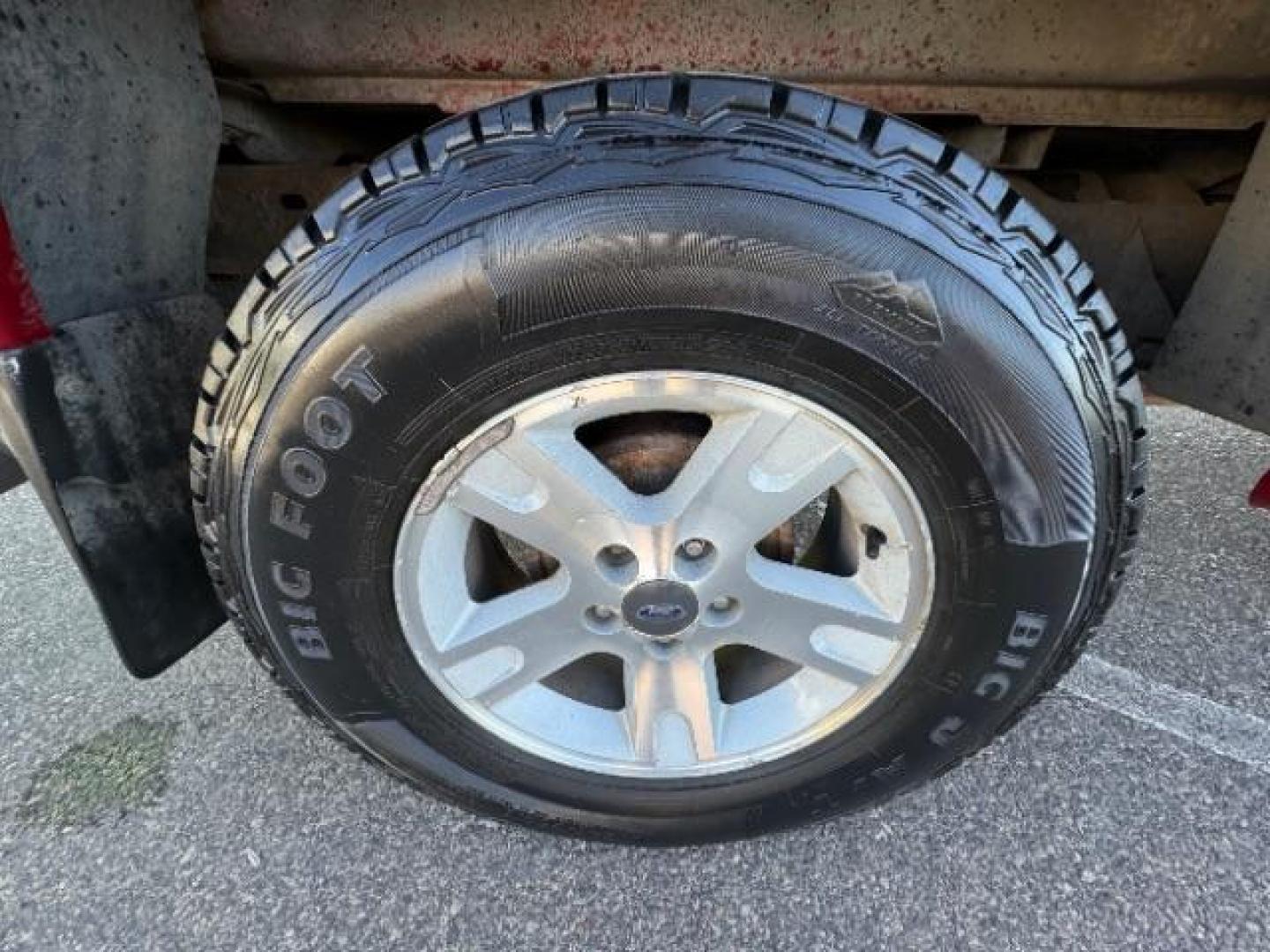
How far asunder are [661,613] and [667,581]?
0.21 ft

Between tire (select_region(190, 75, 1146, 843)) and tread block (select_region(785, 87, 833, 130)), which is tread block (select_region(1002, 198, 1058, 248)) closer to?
tire (select_region(190, 75, 1146, 843))

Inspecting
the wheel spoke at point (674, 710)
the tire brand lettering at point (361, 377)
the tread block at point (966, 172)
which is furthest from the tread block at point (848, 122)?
the wheel spoke at point (674, 710)

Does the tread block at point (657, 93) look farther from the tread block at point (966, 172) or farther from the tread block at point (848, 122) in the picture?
the tread block at point (966, 172)

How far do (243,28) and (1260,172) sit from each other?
1.94 meters

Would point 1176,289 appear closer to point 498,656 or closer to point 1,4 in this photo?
point 498,656

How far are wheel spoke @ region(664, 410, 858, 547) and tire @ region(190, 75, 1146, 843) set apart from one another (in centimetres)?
5

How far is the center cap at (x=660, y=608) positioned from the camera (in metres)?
1.36

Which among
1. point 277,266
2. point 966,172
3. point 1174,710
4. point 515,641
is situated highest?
point 966,172

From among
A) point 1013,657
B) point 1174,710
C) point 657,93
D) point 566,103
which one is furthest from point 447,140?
point 1174,710

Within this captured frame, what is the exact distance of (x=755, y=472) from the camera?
129 centimetres

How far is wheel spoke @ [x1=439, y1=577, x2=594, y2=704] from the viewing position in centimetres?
141

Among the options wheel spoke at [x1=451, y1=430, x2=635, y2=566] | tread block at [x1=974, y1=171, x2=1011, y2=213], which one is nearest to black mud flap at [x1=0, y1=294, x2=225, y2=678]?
wheel spoke at [x1=451, y1=430, x2=635, y2=566]

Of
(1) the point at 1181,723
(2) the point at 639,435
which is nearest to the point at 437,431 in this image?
(2) the point at 639,435

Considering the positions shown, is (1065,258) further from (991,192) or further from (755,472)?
(755,472)
